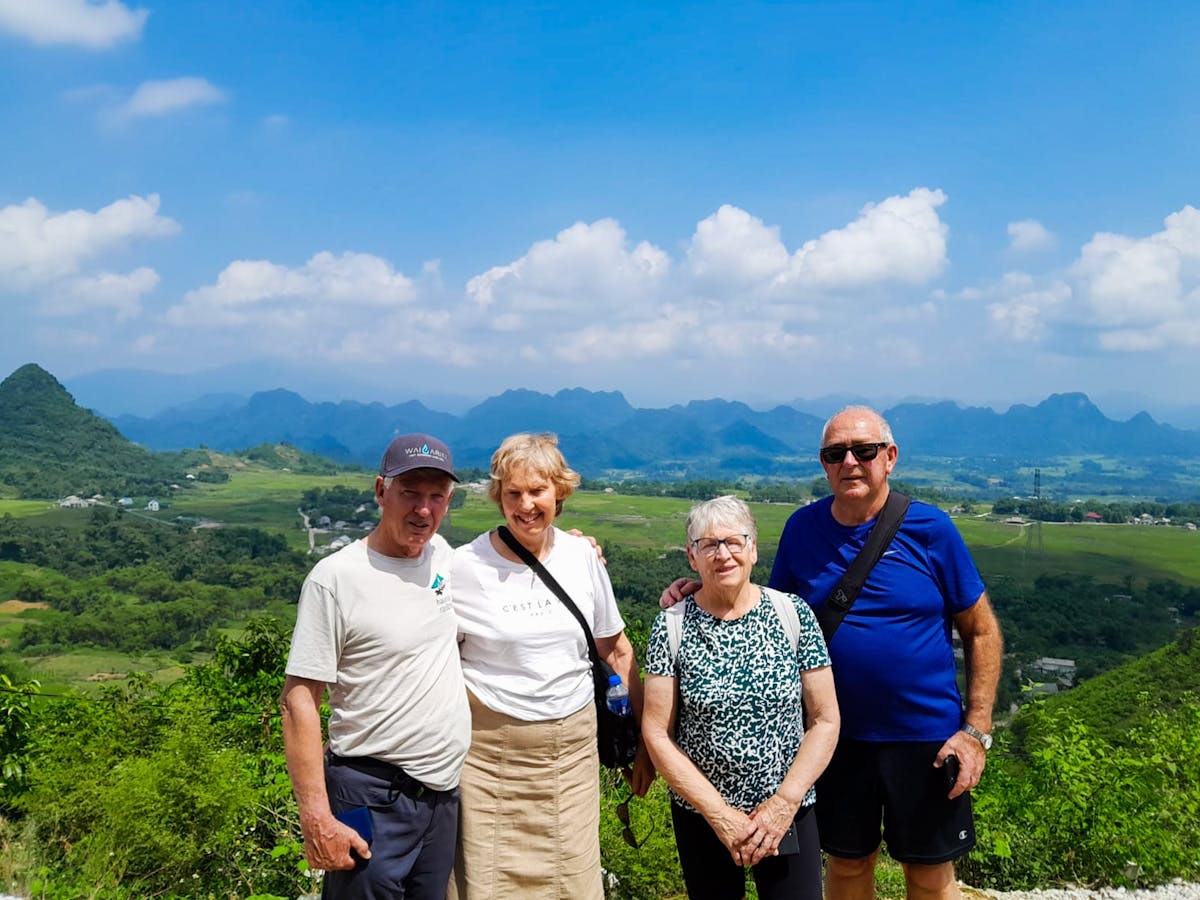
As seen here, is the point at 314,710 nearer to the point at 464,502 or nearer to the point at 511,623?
the point at 511,623

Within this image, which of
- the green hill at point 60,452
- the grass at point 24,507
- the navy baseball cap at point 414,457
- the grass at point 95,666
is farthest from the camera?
the green hill at point 60,452

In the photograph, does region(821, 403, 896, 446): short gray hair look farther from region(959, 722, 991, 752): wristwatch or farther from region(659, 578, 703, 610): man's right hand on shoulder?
region(959, 722, 991, 752): wristwatch

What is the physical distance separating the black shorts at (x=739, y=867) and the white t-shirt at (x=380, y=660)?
2.84ft

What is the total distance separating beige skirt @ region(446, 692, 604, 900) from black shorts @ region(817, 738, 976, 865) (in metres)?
1.00

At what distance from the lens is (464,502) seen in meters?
88.6

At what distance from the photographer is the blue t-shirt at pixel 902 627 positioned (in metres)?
2.88

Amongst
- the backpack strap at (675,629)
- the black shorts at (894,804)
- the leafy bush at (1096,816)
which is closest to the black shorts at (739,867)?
the black shorts at (894,804)

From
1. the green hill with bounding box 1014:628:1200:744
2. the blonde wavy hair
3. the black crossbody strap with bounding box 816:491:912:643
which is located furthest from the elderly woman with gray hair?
the green hill with bounding box 1014:628:1200:744

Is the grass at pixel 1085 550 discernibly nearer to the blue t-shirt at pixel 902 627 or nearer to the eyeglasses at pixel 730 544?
the blue t-shirt at pixel 902 627

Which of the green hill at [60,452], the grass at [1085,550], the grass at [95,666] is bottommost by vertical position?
the grass at [95,666]

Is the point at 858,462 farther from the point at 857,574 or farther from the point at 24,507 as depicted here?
the point at 24,507

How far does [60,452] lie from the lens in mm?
127188

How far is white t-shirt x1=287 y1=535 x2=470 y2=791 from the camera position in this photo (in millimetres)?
2451

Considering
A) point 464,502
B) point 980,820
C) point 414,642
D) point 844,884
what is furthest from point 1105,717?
point 464,502
